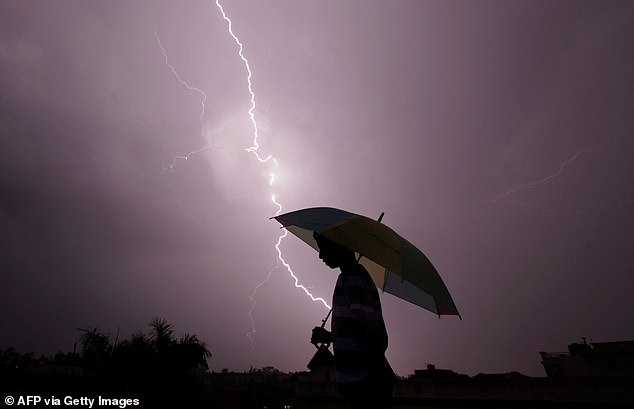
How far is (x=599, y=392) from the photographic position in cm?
1123

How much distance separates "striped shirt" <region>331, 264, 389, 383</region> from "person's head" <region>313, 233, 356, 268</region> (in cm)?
22

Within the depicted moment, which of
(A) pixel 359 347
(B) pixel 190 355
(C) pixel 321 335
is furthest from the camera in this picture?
(B) pixel 190 355

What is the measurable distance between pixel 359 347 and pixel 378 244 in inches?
33.2

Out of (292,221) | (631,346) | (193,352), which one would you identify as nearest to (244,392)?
(193,352)

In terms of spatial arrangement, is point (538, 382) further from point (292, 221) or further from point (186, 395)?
point (292, 221)

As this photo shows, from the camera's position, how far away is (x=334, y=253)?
8.36 feet

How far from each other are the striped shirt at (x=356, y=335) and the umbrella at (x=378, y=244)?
32 cm

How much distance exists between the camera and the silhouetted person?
2158 mm

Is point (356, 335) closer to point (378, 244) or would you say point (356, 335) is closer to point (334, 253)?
point (334, 253)

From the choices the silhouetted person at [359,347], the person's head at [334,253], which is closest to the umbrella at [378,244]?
the person's head at [334,253]

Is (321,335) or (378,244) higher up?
(378,244)

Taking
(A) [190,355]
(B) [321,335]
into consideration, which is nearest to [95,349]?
(A) [190,355]

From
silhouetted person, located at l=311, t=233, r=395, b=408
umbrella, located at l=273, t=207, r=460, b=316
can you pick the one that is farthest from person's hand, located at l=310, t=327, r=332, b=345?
silhouetted person, located at l=311, t=233, r=395, b=408

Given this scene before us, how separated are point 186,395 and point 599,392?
1495 cm
